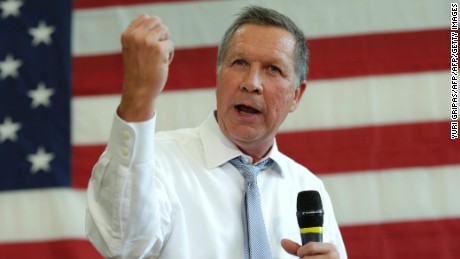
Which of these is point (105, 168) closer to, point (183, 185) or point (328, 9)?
point (183, 185)

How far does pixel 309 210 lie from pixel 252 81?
347 millimetres

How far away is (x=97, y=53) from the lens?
7.30 ft

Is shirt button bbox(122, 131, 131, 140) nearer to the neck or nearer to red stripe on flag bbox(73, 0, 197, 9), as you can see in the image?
the neck

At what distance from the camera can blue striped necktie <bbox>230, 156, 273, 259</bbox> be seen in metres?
1.25

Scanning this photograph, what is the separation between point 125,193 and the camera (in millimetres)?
974

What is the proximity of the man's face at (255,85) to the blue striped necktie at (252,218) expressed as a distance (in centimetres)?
7

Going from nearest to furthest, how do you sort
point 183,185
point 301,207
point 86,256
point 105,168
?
point 105,168, point 301,207, point 183,185, point 86,256

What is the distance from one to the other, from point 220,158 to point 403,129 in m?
1.04

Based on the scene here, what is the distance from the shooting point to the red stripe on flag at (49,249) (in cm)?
212

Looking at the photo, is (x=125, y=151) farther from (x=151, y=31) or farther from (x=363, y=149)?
(x=363, y=149)

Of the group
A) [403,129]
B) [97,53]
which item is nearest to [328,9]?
[403,129]

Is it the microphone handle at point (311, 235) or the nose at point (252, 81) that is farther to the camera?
the nose at point (252, 81)

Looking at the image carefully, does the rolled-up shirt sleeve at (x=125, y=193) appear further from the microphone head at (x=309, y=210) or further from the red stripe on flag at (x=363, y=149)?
the red stripe on flag at (x=363, y=149)

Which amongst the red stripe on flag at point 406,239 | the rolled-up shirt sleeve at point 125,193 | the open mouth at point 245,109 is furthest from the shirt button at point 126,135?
the red stripe on flag at point 406,239
